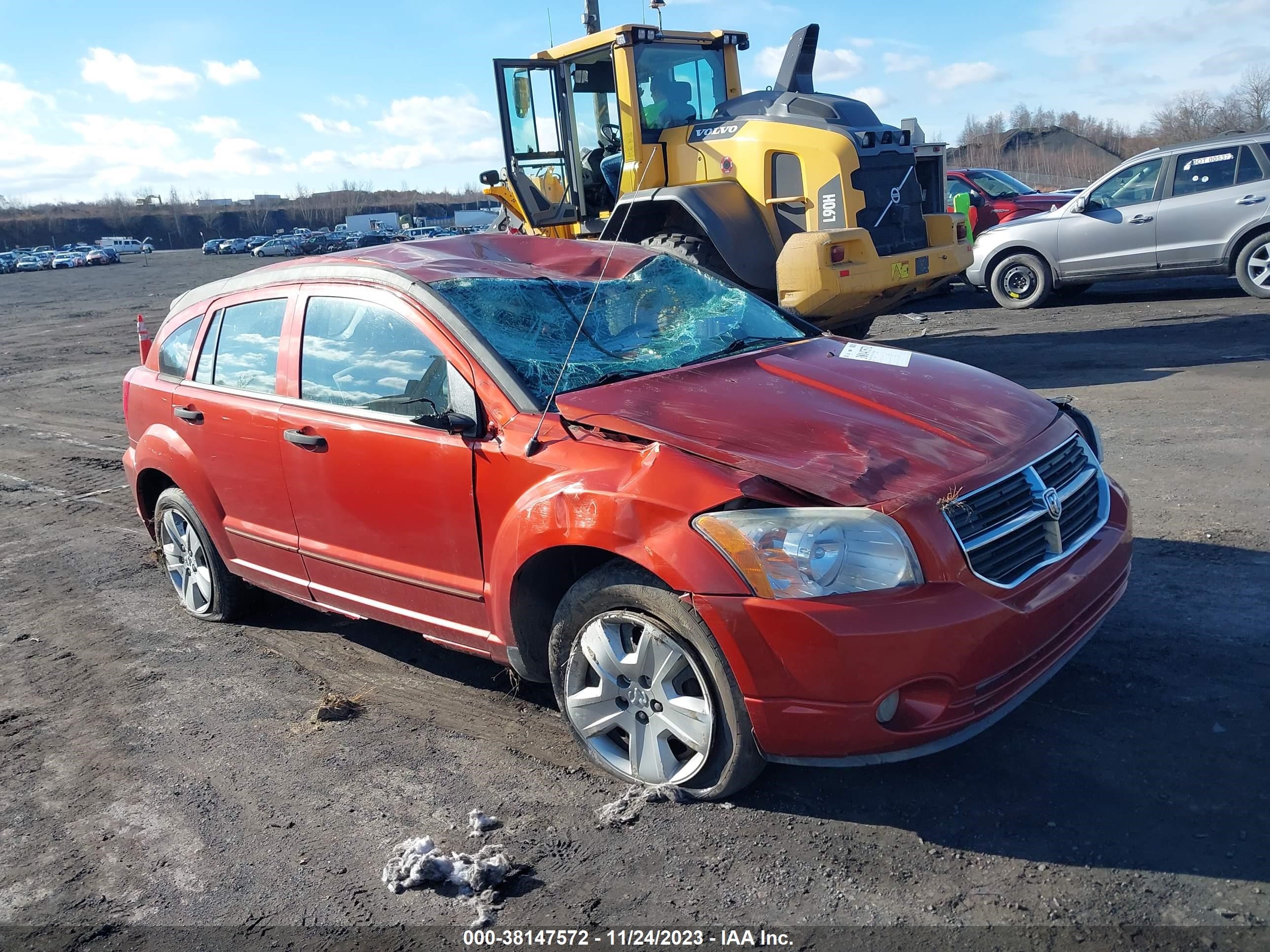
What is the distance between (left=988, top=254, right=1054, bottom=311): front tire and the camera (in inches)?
521

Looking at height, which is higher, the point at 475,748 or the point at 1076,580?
the point at 1076,580

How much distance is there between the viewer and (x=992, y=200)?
17.0 meters

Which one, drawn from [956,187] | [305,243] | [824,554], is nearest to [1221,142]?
[956,187]

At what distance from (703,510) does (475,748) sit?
1.42 metres

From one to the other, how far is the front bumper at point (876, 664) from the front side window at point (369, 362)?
5.01ft

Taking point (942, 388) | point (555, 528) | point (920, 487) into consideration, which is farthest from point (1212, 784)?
point (555, 528)

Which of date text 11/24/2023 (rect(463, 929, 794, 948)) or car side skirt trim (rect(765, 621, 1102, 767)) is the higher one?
car side skirt trim (rect(765, 621, 1102, 767))

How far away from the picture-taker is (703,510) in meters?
2.97

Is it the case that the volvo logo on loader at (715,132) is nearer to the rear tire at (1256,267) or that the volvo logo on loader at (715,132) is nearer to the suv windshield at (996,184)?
the rear tire at (1256,267)

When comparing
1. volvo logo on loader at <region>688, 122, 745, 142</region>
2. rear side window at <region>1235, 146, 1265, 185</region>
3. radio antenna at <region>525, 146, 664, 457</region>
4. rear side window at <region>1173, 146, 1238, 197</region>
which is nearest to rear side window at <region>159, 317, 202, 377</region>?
radio antenna at <region>525, 146, 664, 457</region>

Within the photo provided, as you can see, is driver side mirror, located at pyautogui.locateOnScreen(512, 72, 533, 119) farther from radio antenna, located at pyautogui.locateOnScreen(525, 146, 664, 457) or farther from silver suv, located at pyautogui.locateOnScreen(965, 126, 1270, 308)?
silver suv, located at pyautogui.locateOnScreen(965, 126, 1270, 308)

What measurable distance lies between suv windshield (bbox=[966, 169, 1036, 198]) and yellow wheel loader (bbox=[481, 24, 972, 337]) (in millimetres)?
7386

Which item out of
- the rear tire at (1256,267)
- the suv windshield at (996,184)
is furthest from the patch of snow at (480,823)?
the suv windshield at (996,184)

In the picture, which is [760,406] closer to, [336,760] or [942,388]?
[942,388]
